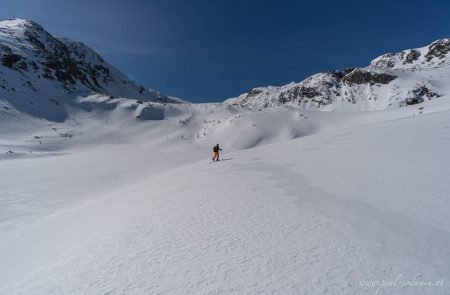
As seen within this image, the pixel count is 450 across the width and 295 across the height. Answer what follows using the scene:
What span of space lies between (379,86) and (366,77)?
9.61 meters

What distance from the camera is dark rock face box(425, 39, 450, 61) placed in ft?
389

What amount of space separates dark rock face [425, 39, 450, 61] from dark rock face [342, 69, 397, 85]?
136 ft

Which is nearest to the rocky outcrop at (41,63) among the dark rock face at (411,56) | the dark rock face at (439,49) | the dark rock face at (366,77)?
the dark rock face at (366,77)

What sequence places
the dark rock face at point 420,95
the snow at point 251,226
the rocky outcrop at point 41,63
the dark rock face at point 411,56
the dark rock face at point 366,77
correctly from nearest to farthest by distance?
the snow at point 251,226
the rocky outcrop at point 41,63
the dark rock face at point 420,95
the dark rock face at point 366,77
the dark rock face at point 411,56

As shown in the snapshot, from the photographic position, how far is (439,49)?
121438 millimetres

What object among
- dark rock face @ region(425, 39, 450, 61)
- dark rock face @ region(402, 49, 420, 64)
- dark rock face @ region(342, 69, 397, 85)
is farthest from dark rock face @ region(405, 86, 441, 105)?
dark rock face @ region(402, 49, 420, 64)

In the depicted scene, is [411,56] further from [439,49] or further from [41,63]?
[41,63]

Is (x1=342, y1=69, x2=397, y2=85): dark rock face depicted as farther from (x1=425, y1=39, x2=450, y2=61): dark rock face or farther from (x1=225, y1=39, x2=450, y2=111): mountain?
(x1=425, y1=39, x2=450, y2=61): dark rock face

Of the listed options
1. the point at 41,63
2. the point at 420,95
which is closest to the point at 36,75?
the point at 41,63

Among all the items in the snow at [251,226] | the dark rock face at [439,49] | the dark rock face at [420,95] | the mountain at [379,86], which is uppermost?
the dark rock face at [439,49]

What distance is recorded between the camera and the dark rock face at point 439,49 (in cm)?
11870

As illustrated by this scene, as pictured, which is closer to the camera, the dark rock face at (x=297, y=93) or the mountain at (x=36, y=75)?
the mountain at (x=36, y=75)

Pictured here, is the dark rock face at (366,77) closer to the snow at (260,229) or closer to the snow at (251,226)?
the snow at (251,226)

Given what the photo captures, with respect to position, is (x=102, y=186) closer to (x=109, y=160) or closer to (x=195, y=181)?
(x=195, y=181)
